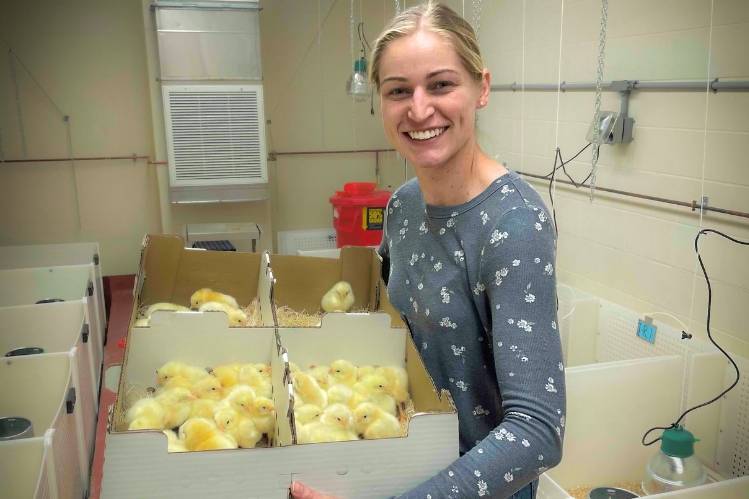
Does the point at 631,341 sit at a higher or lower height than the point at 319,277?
lower

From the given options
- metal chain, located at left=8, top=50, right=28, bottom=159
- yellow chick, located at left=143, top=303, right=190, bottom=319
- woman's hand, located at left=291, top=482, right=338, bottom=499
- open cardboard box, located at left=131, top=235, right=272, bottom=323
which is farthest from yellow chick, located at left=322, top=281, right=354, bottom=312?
metal chain, located at left=8, top=50, right=28, bottom=159

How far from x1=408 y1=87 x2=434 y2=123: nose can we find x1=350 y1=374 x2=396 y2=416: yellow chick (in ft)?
2.88

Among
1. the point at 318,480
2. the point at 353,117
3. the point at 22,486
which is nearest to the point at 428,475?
the point at 318,480

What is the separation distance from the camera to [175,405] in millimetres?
1663

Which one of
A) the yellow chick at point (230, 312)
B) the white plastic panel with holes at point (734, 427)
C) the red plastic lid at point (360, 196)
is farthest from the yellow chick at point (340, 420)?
the red plastic lid at point (360, 196)

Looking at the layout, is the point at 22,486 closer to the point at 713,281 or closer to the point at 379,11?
the point at 713,281

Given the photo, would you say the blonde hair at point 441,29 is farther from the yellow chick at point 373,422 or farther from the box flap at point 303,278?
the box flap at point 303,278

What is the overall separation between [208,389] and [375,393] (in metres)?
0.47

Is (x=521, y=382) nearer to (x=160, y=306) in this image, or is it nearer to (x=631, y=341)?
(x=160, y=306)

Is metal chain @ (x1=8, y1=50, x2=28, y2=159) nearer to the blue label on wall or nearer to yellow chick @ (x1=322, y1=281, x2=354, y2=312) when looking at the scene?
yellow chick @ (x1=322, y1=281, x2=354, y2=312)

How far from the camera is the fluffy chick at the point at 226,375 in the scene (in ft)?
6.05

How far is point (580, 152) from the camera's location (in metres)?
3.21

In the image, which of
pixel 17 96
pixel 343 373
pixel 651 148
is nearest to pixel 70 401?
pixel 343 373

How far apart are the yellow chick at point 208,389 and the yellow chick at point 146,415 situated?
134 millimetres
